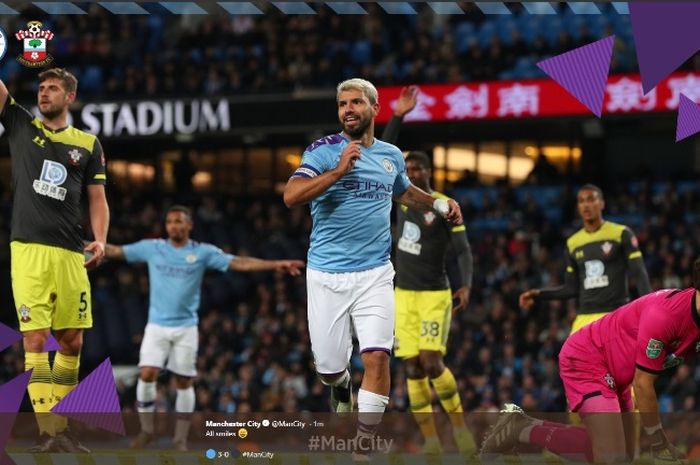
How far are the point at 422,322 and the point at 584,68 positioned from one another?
3157mm

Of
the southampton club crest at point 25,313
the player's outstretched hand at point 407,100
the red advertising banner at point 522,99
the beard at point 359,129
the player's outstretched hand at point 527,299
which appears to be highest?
the red advertising banner at point 522,99

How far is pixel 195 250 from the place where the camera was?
12953 millimetres

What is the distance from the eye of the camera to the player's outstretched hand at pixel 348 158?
790cm

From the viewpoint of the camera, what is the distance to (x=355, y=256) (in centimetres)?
855

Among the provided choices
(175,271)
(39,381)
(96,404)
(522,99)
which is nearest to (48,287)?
(39,381)

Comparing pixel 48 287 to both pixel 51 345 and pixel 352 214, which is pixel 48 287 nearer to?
pixel 51 345

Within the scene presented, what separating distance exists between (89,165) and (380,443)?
3.07 m

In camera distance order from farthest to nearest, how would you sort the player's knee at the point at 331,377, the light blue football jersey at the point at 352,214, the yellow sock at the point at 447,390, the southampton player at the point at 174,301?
the southampton player at the point at 174,301 < the yellow sock at the point at 447,390 < the player's knee at the point at 331,377 < the light blue football jersey at the point at 352,214

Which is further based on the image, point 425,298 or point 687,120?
point 425,298

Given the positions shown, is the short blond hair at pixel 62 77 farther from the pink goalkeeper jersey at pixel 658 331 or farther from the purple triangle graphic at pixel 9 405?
the pink goalkeeper jersey at pixel 658 331

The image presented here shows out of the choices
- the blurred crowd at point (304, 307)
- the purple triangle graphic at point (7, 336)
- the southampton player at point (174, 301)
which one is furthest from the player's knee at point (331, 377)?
the blurred crowd at point (304, 307)

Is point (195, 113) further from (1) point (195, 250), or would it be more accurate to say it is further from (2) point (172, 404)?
(1) point (195, 250)

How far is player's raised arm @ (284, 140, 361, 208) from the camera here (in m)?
7.92

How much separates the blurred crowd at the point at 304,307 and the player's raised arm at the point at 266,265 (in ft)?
21.5
